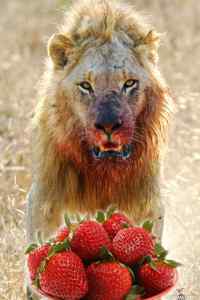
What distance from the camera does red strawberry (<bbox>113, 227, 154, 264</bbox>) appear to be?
350cm

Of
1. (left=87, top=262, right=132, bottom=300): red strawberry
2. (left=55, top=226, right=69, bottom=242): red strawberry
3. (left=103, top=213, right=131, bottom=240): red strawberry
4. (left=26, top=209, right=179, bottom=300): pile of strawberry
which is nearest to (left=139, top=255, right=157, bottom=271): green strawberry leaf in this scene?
(left=26, top=209, right=179, bottom=300): pile of strawberry

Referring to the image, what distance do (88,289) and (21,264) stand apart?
1425 millimetres

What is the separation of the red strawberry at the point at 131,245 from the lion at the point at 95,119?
64 centimetres

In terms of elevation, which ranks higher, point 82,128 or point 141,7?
point 141,7

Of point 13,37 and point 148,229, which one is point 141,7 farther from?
point 148,229

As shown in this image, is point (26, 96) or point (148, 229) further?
point (26, 96)

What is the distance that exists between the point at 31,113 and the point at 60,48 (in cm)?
208

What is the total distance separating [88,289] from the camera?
3434 millimetres

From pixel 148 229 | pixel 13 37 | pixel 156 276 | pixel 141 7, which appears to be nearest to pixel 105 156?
pixel 148 229

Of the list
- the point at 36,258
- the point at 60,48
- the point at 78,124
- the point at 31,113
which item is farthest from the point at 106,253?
the point at 31,113

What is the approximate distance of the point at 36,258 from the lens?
3.55 meters

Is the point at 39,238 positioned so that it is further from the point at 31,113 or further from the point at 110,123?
the point at 31,113

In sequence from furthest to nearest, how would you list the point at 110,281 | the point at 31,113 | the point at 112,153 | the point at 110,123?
1. the point at 31,113
2. the point at 112,153
3. the point at 110,123
4. the point at 110,281

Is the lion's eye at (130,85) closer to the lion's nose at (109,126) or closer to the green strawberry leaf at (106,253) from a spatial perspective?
the lion's nose at (109,126)
